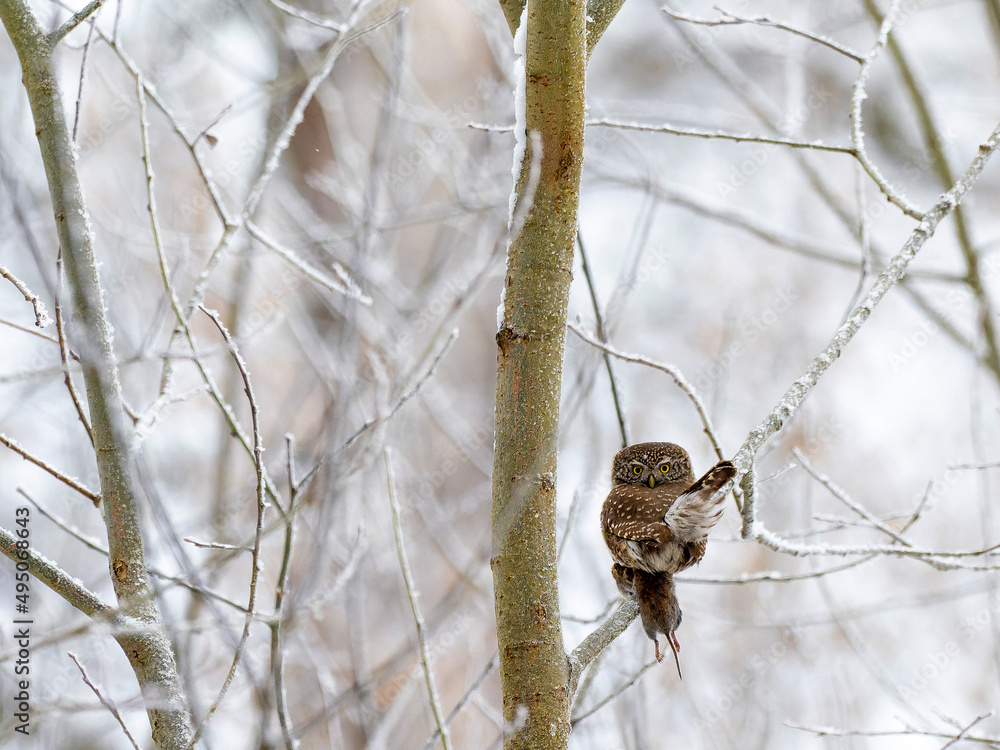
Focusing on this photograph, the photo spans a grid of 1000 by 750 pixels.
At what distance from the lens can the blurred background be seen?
212 cm

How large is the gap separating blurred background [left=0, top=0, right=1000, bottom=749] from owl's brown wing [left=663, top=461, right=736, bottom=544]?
187 millimetres

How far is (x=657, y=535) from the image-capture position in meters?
2.38

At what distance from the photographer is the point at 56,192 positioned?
163cm

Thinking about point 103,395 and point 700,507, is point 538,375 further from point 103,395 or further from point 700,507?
point 103,395

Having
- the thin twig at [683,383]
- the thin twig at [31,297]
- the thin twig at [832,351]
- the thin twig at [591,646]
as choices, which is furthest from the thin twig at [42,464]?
the thin twig at [832,351]

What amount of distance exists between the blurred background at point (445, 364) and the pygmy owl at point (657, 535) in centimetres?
17

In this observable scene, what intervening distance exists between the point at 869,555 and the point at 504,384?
129cm

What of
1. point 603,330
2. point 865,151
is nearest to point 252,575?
point 603,330

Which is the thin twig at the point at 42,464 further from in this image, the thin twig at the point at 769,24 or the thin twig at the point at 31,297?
the thin twig at the point at 769,24

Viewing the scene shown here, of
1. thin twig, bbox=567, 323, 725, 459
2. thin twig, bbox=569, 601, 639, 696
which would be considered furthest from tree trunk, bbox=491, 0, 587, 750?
thin twig, bbox=567, 323, 725, 459

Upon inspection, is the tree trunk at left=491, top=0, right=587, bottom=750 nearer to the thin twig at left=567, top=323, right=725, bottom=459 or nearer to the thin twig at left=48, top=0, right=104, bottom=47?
the thin twig at left=567, top=323, right=725, bottom=459

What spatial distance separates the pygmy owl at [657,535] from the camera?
80.4 inches

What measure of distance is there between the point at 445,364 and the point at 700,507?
545 cm

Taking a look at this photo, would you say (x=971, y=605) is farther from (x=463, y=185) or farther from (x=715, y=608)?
(x=463, y=185)
